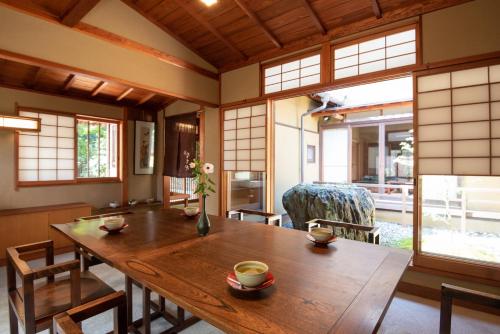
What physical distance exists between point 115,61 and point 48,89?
1.93m

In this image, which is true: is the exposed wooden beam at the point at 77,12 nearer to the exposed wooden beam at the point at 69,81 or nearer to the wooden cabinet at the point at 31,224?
the exposed wooden beam at the point at 69,81

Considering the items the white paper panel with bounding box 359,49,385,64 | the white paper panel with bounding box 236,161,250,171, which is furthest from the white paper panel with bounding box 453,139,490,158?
→ the white paper panel with bounding box 236,161,250,171

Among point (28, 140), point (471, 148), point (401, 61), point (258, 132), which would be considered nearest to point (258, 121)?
point (258, 132)

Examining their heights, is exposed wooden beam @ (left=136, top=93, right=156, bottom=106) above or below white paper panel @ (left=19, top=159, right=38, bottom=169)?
above

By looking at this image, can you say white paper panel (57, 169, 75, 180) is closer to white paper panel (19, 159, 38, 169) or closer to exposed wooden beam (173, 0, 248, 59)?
white paper panel (19, 159, 38, 169)

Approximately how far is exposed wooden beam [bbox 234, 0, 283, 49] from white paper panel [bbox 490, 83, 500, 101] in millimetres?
2327

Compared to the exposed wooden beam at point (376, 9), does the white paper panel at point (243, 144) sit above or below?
below

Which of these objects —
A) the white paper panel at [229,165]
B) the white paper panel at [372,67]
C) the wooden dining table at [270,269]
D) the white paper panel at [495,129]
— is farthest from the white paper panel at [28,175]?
the white paper panel at [495,129]

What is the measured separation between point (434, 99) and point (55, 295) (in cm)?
340

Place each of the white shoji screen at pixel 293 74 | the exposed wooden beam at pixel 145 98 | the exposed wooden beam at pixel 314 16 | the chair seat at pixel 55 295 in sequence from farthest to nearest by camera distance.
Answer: the exposed wooden beam at pixel 145 98, the white shoji screen at pixel 293 74, the exposed wooden beam at pixel 314 16, the chair seat at pixel 55 295

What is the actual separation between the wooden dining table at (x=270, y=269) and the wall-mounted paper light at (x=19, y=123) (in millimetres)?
1641

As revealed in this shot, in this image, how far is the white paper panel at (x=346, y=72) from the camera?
9.96 feet

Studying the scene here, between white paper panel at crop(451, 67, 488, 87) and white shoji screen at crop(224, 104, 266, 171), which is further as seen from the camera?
white shoji screen at crop(224, 104, 266, 171)

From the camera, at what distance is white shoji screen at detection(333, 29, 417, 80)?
270 cm
